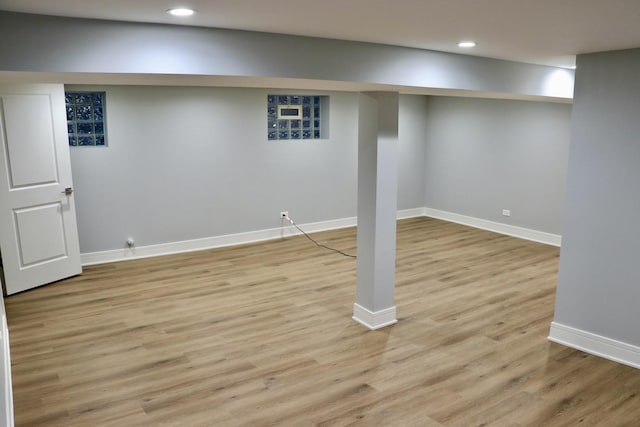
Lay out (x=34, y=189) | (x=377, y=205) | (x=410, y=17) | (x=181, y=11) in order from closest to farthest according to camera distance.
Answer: (x=181, y=11)
(x=410, y=17)
(x=377, y=205)
(x=34, y=189)

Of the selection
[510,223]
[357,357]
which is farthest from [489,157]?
[357,357]

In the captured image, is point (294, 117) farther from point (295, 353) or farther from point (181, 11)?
point (181, 11)

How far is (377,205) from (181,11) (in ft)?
7.06

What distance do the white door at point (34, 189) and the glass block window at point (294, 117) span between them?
261 cm

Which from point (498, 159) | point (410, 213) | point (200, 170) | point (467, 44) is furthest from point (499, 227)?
point (467, 44)

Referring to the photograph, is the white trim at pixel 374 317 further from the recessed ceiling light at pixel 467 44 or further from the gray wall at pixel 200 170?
the gray wall at pixel 200 170

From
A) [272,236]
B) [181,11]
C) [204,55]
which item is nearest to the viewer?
[181,11]

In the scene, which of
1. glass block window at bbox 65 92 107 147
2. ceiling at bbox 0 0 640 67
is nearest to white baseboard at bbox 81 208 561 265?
glass block window at bbox 65 92 107 147

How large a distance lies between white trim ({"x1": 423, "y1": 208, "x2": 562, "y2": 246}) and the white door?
5.33 m

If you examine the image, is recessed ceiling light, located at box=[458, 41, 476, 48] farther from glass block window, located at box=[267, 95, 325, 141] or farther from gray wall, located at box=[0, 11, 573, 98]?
glass block window, located at box=[267, 95, 325, 141]


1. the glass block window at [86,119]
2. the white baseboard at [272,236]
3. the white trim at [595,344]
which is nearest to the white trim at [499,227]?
the white baseboard at [272,236]

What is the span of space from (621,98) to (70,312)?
453cm

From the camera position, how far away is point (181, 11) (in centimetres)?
228

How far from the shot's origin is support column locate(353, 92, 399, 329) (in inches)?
152
